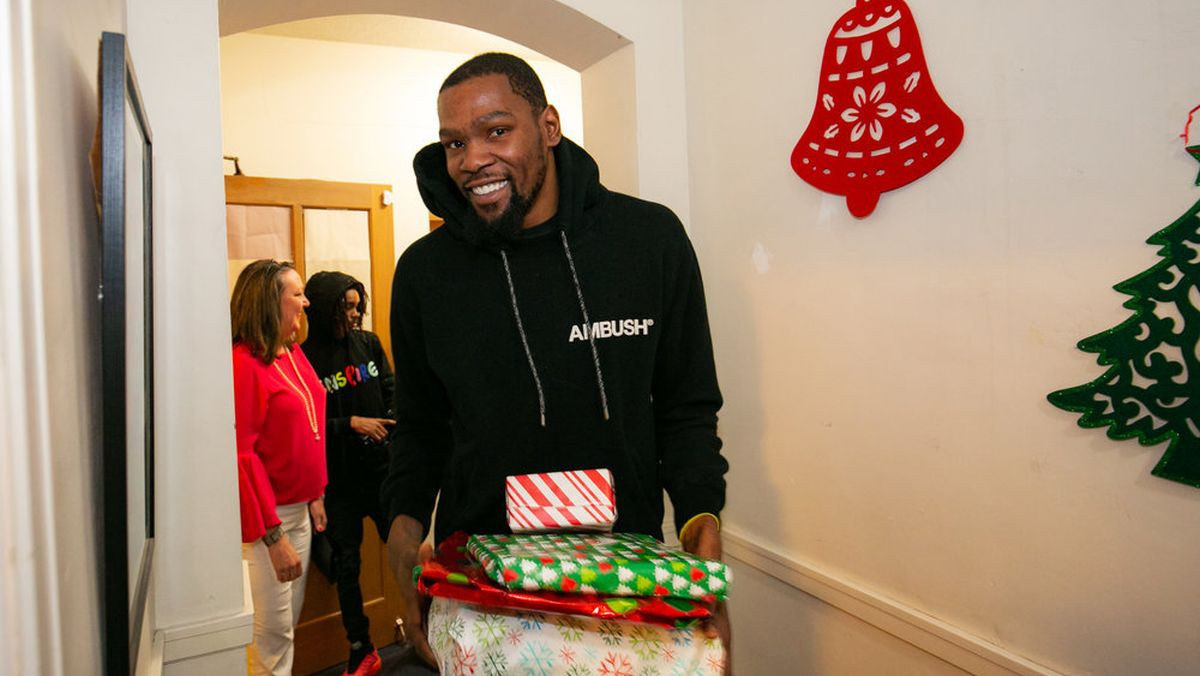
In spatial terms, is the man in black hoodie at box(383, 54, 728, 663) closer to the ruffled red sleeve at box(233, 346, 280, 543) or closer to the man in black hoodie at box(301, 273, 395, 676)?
the ruffled red sleeve at box(233, 346, 280, 543)

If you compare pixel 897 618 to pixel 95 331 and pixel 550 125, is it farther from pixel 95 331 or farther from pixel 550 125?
pixel 95 331

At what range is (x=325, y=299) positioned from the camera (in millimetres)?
3094

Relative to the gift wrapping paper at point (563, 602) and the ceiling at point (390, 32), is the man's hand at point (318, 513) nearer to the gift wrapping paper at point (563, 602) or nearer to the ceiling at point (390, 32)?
the gift wrapping paper at point (563, 602)

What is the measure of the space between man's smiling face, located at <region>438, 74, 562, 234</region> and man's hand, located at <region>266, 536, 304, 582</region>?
1773 millimetres

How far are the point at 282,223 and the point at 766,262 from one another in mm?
2485

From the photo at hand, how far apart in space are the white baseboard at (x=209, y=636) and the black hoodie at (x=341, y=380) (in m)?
1.43

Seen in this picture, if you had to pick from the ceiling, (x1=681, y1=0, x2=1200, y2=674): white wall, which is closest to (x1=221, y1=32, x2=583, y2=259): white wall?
the ceiling

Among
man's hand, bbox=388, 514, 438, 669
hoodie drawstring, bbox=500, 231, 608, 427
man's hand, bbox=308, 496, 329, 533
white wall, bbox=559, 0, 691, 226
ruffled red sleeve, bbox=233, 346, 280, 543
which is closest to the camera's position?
man's hand, bbox=388, 514, 438, 669

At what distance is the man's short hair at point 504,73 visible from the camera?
134cm

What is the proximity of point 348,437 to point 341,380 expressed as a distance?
0.85ft

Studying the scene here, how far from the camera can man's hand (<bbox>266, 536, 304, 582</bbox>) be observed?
2.52 meters

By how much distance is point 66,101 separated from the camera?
2.27 ft

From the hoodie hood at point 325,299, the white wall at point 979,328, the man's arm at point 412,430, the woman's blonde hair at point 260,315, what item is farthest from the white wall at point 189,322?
the hoodie hood at point 325,299

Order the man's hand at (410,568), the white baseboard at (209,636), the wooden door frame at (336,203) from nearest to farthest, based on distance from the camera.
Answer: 1. the man's hand at (410,568)
2. the white baseboard at (209,636)
3. the wooden door frame at (336,203)
